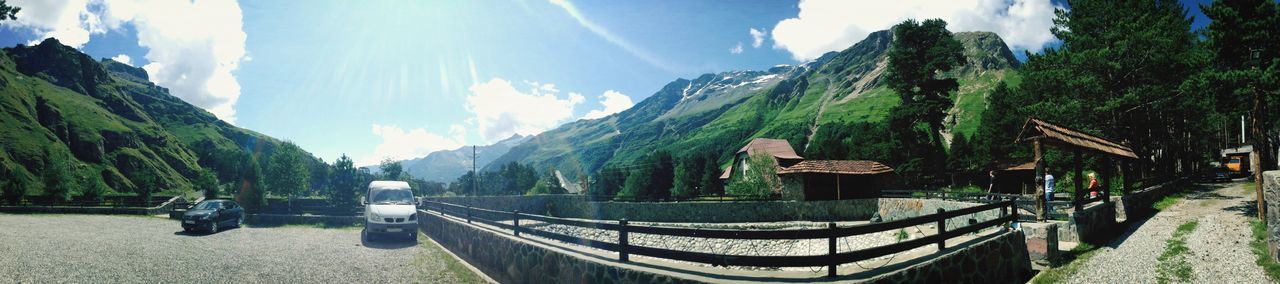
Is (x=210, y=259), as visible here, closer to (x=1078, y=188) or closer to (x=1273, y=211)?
(x=1078, y=188)

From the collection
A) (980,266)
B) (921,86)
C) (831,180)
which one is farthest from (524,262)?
(921,86)

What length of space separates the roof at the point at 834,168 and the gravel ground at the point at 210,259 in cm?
2520

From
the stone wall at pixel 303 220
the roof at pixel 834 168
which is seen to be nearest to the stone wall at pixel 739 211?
the roof at pixel 834 168

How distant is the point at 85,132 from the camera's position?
12300 centimetres

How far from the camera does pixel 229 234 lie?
20703mm

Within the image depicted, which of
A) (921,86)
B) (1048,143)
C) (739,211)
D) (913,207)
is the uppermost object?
(921,86)

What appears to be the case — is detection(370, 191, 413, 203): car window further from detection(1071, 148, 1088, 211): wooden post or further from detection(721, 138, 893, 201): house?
detection(721, 138, 893, 201): house

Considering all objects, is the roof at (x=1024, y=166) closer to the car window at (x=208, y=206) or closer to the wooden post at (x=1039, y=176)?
the wooden post at (x=1039, y=176)

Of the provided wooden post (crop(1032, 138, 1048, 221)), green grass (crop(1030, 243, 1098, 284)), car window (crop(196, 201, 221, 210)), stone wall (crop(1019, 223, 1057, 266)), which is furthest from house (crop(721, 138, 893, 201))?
car window (crop(196, 201, 221, 210))

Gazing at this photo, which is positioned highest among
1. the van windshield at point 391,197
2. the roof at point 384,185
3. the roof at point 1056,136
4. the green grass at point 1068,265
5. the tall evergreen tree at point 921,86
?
the tall evergreen tree at point 921,86

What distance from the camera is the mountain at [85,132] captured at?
344 feet

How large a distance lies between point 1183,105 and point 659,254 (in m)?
37.0

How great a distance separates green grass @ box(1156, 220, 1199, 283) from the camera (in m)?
9.24

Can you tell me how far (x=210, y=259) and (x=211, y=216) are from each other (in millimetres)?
9878
